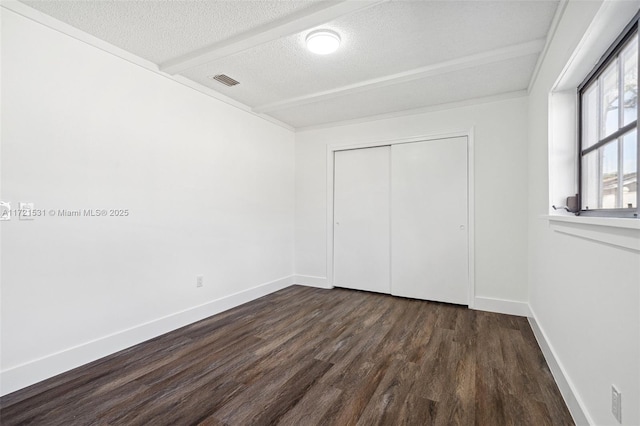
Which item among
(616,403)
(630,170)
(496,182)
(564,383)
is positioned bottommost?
(564,383)

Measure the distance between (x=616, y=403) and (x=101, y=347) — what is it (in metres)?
3.06

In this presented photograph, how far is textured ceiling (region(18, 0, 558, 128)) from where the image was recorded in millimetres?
1873

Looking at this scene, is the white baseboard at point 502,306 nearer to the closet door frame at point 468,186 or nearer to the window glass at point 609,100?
the closet door frame at point 468,186

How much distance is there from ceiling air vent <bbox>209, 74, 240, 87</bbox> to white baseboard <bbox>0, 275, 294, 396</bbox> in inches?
91.8

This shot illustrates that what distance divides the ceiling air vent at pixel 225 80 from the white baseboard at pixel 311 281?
2800mm

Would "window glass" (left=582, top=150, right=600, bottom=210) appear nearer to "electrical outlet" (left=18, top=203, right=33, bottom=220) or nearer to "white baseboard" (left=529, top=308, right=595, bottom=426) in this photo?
"white baseboard" (left=529, top=308, right=595, bottom=426)

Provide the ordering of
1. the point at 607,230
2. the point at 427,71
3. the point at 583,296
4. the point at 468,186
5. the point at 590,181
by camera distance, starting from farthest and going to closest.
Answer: the point at 468,186
the point at 427,71
the point at 590,181
the point at 583,296
the point at 607,230

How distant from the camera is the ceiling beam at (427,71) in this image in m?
2.27

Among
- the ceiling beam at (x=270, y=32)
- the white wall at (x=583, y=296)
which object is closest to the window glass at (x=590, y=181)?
the white wall at (x=583, y=296)

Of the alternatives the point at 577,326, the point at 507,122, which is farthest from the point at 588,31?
the point at 507,122

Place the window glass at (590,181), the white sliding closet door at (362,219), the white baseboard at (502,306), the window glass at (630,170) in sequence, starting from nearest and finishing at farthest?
the window glass at (630,170), the window glass at (590,181), the white baseboard at (502,306), the white sliding closet door at (362,219)

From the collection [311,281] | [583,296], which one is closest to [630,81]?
[583,296]

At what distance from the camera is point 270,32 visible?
2.09m

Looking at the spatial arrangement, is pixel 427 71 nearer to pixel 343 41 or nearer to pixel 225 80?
pixel 343 41
